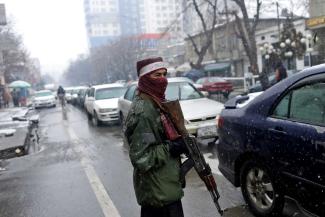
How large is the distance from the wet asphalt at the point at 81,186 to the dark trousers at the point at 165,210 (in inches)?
78.1

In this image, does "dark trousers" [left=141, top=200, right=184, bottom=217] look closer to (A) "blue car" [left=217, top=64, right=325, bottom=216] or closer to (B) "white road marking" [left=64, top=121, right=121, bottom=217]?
(A) "blue car" [left=217, top=64, right=325, bottom=216]

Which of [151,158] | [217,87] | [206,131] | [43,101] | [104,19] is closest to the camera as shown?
[151,158]

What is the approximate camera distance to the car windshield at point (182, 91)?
10.4m

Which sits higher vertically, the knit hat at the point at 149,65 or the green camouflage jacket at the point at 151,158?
the knit hat at the point at 149,65

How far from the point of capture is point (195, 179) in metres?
6.46

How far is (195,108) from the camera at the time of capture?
30.7 ft

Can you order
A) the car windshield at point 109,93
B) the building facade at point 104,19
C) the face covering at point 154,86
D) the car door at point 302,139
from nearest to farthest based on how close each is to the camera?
the face covering at point 154,86 < the car door at point 302,139 < the car windshield at point 109,93 < the building facade at point 104,19

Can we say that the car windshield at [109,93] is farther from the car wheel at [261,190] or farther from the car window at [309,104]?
the car window at [309,104]

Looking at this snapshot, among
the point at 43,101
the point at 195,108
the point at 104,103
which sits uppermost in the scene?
the point at 195,108

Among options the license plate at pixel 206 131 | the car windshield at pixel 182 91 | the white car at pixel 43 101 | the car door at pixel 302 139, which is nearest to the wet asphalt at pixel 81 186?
the license plate at pixel 206 131

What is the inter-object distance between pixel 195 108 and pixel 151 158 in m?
6.70

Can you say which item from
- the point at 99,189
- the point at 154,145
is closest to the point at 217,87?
the point at 99,189

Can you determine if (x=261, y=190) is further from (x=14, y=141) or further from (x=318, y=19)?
(x=318, y=19)

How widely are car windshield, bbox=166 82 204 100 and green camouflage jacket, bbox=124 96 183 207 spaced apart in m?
7.43
